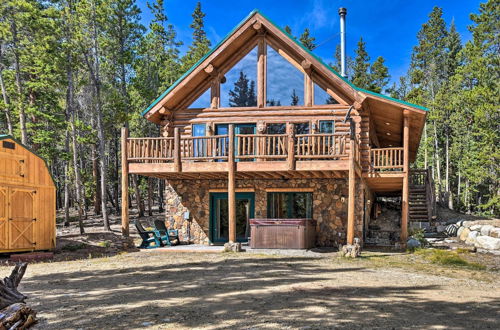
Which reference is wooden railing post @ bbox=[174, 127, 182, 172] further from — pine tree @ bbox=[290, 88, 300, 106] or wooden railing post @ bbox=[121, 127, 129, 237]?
pine tree @ bbox=[290, 88, 300, 106]

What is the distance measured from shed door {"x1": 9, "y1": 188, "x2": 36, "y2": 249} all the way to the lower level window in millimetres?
8758

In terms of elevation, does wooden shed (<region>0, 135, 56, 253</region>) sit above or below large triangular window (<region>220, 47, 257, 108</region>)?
below

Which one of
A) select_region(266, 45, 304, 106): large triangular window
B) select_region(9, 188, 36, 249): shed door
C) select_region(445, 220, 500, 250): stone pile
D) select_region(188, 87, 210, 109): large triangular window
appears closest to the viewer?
select_region(9, 188, 36, 249): shed door

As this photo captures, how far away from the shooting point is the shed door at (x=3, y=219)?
43.8 ft

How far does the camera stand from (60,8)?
70.4 feet

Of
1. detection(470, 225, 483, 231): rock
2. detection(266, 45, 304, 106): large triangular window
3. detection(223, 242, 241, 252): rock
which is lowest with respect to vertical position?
detection(470, 225, 483, 231): rock

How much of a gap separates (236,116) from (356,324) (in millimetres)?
11901

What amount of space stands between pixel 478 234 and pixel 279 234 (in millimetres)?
10070

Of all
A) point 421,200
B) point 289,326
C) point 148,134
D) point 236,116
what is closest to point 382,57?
point 421,200

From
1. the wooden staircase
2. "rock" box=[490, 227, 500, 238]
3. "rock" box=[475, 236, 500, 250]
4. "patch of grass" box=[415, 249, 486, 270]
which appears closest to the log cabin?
"patch of grass" box=[415, 249, 486, 270]

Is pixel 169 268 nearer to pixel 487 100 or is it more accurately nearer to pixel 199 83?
pixel 199 83

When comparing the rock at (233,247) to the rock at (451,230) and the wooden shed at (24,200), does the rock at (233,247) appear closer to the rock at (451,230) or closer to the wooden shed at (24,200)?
the wooden shed at (24,200)

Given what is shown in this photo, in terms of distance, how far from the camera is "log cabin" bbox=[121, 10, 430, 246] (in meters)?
15.1

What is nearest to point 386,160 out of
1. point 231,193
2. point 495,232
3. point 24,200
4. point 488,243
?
point 488,243
